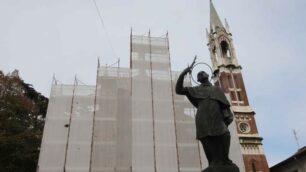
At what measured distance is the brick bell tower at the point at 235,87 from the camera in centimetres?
3253

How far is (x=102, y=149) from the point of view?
19.4 m

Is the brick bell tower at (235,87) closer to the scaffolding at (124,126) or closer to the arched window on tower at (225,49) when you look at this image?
the arched window on tower at (225,49)

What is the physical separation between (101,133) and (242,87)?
23372 millimetres

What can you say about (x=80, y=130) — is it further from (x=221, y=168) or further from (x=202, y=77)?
(x=221, y=168)

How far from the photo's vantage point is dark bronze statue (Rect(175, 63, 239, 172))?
17.4 ft

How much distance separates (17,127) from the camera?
74.6ft

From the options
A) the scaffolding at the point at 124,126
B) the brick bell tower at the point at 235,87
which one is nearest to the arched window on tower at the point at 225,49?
the brick bell tower at the point at 235,87

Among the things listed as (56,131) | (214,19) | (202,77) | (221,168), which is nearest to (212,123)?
(221,168)

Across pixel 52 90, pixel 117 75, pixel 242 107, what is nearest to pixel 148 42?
pixel 117 75

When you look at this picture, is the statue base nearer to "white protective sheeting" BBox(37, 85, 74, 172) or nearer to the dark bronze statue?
the dark bronze statue

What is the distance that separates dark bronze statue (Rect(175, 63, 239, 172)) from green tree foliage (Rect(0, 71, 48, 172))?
1830 cm

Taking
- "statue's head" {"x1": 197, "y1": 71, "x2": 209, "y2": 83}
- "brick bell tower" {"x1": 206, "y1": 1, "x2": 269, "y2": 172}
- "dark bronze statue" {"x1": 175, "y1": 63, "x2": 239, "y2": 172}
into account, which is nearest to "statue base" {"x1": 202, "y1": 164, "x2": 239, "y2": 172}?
"dark bronze statue" {"x1": 175, "y1": 63, "x2": 239, "y2": 172}

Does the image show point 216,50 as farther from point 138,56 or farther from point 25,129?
point 25,129

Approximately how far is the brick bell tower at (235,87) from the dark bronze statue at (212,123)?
27.9 metres
